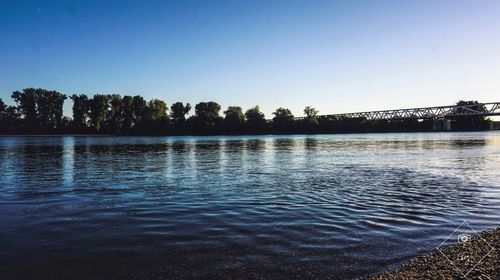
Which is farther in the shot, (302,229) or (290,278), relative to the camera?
(302,229)

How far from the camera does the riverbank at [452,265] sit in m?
8.76

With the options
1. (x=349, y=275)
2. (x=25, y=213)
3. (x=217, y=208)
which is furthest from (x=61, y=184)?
(x=349, y=275)

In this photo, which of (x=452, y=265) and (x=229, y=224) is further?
(x=229, y=224)

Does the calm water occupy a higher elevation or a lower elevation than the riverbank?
lower

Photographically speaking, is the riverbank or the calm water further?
the calm water

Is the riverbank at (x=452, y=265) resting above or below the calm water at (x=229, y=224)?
above

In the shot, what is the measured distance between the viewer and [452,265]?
9.44m

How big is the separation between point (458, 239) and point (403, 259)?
3283 millimetres

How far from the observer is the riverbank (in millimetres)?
8758

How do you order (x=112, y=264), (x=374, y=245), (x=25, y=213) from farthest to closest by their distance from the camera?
1. (x=25, y=213)
2. (x=374, y=245)
3. (x=112, y=264)

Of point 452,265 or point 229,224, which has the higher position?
point 452,265

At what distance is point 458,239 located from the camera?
12.5 meters

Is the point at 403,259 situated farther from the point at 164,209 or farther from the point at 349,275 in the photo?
the point at 164,209

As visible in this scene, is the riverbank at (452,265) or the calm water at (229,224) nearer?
the riverbank at (452,265)
